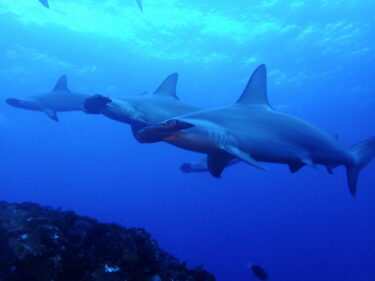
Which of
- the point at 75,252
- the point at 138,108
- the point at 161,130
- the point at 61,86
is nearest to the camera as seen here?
the point at 75,252

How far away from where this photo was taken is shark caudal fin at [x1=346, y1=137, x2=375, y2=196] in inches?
269

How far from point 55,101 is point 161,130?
9158mm

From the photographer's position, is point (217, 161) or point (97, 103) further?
point (97, 103)

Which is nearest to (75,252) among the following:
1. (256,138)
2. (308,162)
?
(256,138)

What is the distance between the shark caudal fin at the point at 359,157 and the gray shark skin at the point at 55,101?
8.66m

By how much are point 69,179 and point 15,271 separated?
168252 mm

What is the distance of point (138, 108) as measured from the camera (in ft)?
23.0

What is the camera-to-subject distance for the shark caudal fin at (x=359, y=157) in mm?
6828

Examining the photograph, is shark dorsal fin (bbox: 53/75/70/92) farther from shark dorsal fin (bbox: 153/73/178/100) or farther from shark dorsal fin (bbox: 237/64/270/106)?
shark dorsal fin (bbox: 237/64/270/106)

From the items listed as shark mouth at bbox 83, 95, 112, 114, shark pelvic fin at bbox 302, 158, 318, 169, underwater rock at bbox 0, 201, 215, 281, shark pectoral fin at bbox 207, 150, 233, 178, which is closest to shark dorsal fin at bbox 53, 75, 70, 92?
shark mouth at bbox 83, 95, 112, 114

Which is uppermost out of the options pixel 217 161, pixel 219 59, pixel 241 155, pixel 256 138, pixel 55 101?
pixel 219 59

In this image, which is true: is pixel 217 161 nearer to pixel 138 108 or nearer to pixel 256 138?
pixel 256 138

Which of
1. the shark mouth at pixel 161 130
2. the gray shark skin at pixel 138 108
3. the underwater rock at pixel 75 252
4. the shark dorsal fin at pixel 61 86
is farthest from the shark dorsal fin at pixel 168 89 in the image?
the shark dorsal fin at pixel 61 86

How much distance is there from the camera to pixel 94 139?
267 ft
